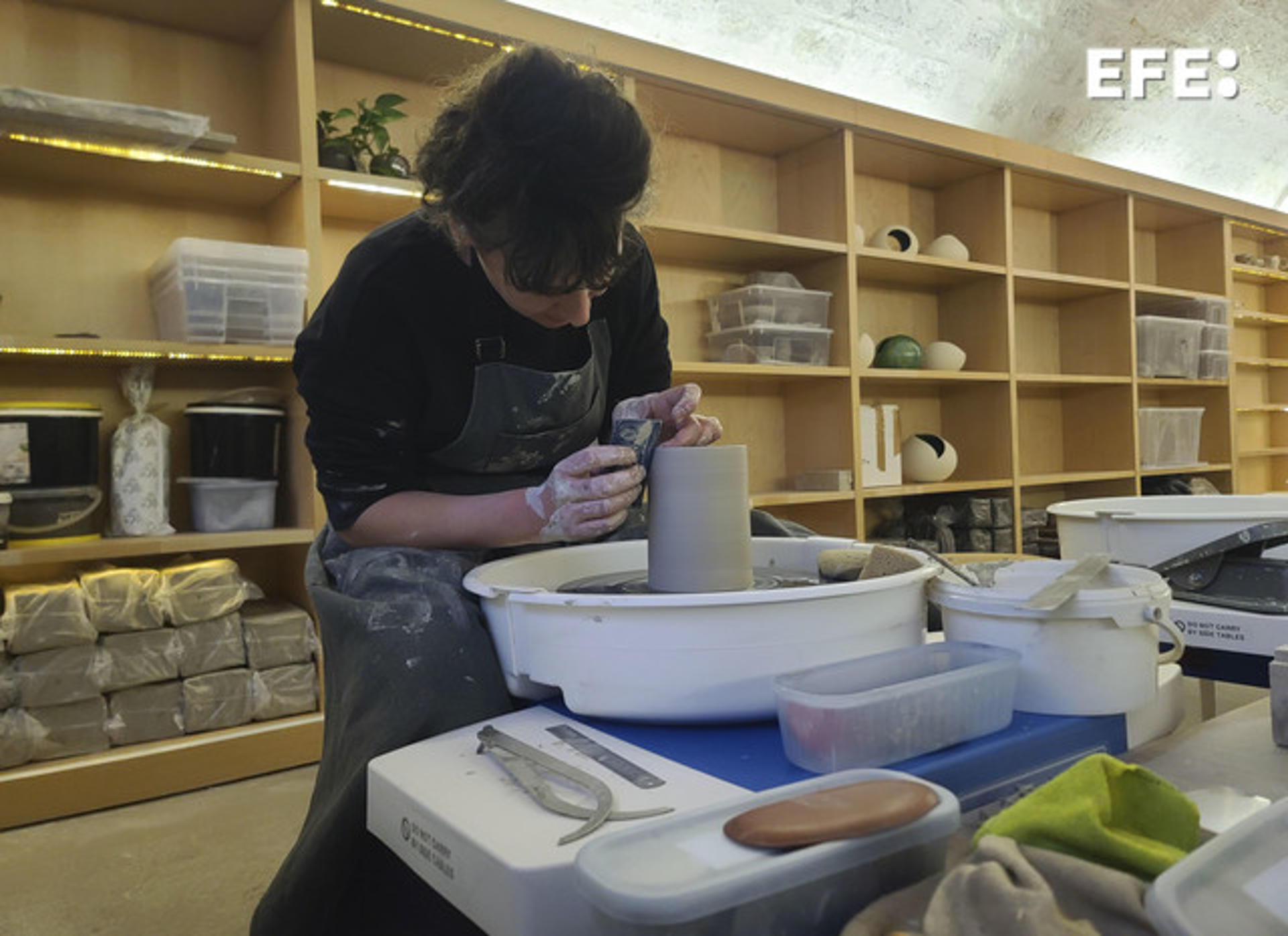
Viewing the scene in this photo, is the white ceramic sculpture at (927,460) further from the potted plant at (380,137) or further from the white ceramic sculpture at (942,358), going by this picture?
the potted plant at (380,137)

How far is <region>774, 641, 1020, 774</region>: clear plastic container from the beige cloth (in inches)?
5.6

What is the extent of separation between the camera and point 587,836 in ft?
1.86

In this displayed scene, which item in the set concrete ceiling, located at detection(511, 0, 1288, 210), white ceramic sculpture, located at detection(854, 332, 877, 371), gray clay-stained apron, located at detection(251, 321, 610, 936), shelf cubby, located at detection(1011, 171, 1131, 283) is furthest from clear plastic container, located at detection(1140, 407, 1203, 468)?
gray clay-stained apron, located at detection(251, 321, 610, 936)

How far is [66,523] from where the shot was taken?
6.86 ft

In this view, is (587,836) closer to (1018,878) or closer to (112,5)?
(1018,878)

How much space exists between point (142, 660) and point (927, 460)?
281 centimetres

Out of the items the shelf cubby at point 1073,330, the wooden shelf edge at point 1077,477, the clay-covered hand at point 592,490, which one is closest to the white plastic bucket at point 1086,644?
the clay-covered hand at point 592,490

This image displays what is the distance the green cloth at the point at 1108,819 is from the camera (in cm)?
53

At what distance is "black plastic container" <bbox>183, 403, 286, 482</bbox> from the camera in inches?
89.7

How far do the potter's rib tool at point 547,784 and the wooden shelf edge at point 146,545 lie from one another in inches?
67.7

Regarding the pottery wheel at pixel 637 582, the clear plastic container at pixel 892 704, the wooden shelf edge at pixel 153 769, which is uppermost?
the pottery wheel at pixel 637 582

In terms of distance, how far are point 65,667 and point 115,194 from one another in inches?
49.4

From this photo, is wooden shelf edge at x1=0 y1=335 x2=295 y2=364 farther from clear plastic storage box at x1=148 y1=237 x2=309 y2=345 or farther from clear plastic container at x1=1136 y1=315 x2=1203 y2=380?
clear plastic container at x1=1136 y1=315 x2=1203 y2=380

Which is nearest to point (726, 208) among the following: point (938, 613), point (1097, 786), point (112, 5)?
point (112, 5)
